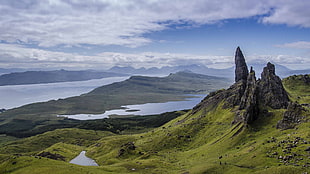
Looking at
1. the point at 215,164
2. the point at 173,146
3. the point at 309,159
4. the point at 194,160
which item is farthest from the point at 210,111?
the point at 309,159

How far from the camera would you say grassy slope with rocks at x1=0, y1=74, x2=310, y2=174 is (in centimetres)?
6531

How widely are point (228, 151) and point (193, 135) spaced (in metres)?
48.2

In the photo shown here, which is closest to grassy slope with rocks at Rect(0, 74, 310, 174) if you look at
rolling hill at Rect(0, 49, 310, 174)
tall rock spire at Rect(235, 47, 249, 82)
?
rolling hill at Rect(0, 49, 310, 174)

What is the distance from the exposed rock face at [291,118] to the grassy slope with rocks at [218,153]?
101 inches

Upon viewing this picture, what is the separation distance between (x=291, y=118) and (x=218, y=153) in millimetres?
29972

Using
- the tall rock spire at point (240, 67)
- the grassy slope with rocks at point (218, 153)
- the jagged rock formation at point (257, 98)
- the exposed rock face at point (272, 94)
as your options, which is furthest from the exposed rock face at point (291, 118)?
the tall rock spire at point (240, 67)

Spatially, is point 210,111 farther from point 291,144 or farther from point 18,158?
point 18,158

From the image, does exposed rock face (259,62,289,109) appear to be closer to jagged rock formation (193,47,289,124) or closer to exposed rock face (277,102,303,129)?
jagged rock formation (193,47,289,124)

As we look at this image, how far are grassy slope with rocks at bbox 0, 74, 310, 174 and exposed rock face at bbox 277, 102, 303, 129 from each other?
2.57 m

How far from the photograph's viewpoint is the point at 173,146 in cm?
13275

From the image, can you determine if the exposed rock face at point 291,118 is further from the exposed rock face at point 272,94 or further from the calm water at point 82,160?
the calm water at point 82,160

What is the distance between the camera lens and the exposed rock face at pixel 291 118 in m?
88.2

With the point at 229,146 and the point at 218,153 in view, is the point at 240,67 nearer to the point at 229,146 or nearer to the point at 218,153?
the point at 229,146

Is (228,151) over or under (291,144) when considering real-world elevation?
under
